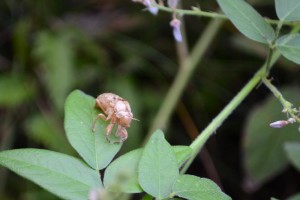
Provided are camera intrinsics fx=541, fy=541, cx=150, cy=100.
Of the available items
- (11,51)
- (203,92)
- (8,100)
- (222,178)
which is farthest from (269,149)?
(11,51)

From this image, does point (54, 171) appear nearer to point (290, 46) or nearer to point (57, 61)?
point (290, 46)

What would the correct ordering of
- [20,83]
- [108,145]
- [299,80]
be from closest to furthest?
[108,145], [299,80], [20,83]

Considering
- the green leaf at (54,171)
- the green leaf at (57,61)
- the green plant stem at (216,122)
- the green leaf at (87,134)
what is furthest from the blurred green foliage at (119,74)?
the green leaf at (54,171)

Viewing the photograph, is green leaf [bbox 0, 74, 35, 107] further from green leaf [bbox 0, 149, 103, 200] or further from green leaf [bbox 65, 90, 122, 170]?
green leaf [bbox 0, 149, 103, 200]

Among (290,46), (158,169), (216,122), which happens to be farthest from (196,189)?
(290,46)

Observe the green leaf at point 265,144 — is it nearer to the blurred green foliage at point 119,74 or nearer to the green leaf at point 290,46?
the blurred green foliage at point 119,74

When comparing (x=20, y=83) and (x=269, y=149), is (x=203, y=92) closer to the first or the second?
(x=269, y=149)
